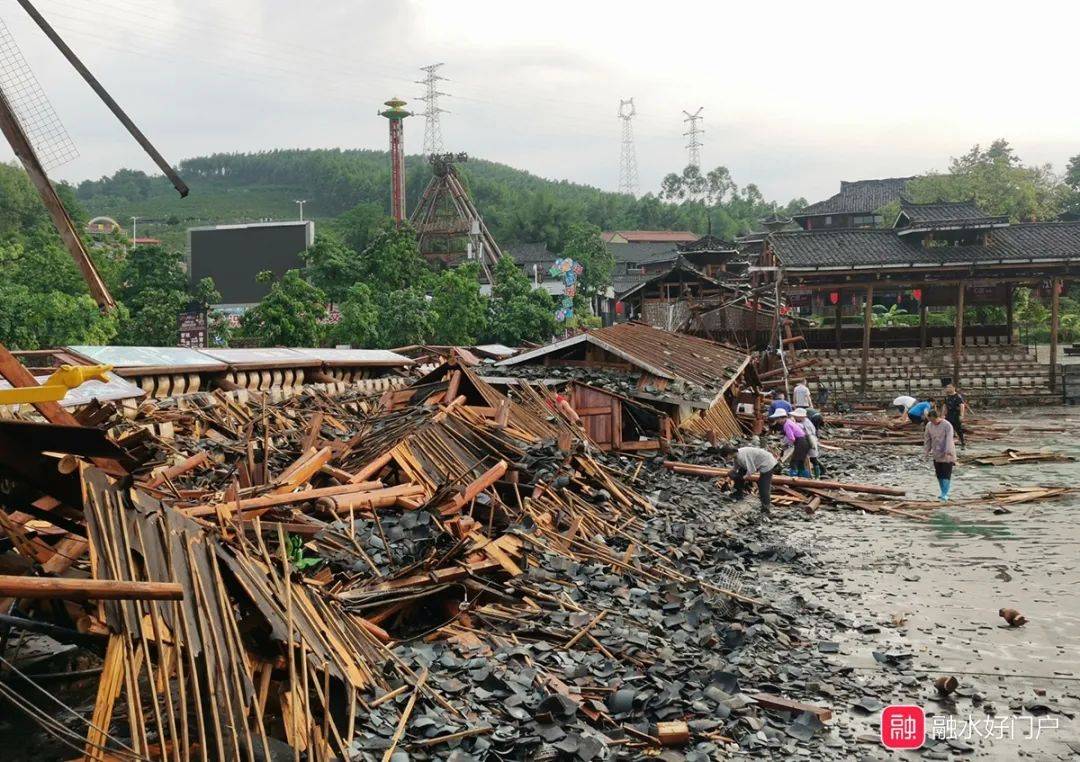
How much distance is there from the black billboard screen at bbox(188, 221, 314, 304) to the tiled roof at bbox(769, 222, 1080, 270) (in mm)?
25771

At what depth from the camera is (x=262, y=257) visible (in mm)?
49875

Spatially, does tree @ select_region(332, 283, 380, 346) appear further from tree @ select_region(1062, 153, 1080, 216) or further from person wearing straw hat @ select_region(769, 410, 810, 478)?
tree @ select_region(1062, 153, 1080, 216)

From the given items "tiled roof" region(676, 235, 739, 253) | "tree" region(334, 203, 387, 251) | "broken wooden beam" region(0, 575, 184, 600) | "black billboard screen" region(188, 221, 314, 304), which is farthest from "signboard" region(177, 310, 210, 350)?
"broken wooden beam" region(0, 575, 184, 600)

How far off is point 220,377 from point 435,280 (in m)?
22.7

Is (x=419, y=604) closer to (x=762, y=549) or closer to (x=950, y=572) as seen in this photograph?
(x=762, y=549)

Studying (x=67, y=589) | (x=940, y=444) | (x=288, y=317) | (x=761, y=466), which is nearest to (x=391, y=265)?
(x=288, y=317)

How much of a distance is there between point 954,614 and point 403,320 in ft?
93.6

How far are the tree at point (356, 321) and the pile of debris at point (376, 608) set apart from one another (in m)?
21.7

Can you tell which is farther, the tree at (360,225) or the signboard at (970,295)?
the tree at (360,225)

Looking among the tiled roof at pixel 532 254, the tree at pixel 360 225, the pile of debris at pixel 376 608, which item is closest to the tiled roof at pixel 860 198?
the tiled roof at pixel 532 254

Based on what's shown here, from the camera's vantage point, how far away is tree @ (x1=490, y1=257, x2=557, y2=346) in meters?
42.1

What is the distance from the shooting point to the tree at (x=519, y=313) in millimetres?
42062

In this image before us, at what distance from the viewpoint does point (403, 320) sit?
36.6 meters

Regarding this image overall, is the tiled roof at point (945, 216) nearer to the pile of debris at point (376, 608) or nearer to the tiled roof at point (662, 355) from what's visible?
the tiled roof at point (662, 355)
